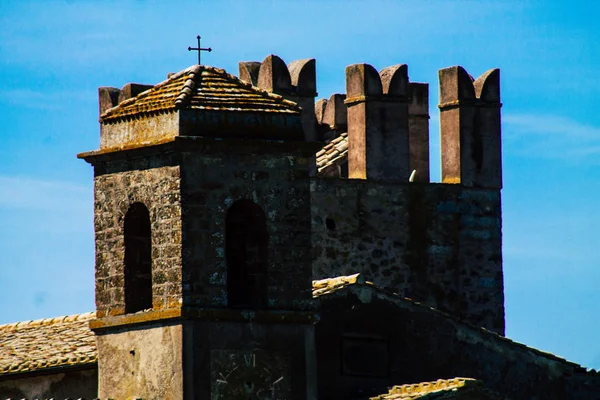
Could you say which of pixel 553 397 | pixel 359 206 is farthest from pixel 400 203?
pixel 553 397

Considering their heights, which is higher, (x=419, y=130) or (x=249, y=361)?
(x=419, y=130)

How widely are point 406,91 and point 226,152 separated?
20.4 feet

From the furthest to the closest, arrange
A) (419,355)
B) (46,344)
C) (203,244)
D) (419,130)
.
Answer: (419,130)
(46,344)
(419,355)
(203,244)

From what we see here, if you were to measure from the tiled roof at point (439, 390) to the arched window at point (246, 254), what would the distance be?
1.68m

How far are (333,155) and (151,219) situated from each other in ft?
21.9

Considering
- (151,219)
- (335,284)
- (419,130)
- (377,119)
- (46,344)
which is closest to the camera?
(151,219)

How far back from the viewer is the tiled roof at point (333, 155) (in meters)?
32.4

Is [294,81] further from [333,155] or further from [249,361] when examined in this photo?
[249,361]

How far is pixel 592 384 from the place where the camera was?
29.2 meters

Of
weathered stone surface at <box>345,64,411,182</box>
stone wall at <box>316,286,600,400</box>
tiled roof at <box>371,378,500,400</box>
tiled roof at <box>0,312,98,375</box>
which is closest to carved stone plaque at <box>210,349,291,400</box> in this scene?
tiled roof at <box>371,378,500,400</box>

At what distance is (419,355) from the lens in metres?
28.3

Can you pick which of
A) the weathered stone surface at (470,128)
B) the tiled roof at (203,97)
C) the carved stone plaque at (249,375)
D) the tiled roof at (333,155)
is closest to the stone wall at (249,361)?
the carved stone plaque at (249,375)

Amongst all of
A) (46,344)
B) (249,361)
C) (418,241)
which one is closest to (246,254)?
(249,361)

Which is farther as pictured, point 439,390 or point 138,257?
point 138,257
